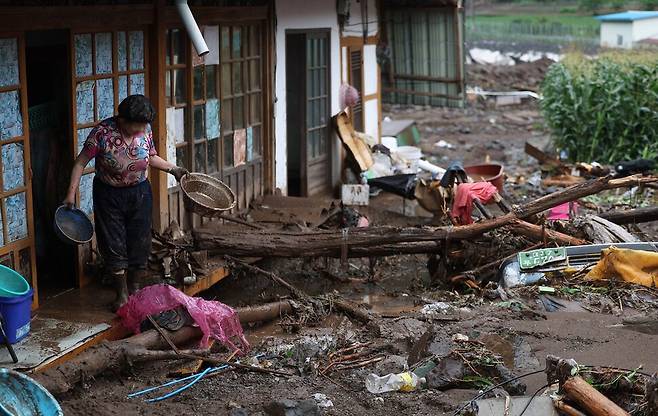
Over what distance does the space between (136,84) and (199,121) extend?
127 cm

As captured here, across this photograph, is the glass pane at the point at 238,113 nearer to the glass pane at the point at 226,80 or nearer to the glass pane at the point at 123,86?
the glass pane at the point at 226,80

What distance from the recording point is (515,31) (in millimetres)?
48062

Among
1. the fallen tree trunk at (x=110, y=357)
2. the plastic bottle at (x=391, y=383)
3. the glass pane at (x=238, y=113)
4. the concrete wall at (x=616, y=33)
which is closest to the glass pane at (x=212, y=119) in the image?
the glass pane at (x=238, y=113)

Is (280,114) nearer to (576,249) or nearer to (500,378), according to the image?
(576,249)

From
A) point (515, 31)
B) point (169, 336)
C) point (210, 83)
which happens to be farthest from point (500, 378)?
point (515, 31)

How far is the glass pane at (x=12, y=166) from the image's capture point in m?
7.02

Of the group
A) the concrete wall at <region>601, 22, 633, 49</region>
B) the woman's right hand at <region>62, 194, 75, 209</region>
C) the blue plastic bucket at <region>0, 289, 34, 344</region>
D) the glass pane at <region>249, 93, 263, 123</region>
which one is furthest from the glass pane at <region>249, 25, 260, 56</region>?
the concrete wall at <region>601, 22, 633, 49</region>

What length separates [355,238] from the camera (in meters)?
9.15

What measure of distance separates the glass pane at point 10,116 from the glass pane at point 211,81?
3.32m

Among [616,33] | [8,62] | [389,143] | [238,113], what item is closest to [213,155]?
[238,113]

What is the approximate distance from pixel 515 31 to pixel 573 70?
99.6 feet

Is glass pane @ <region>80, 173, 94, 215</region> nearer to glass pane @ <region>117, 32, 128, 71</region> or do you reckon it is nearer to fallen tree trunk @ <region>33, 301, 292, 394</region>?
glass pane @ <region>117, 32, 128, 71</region>

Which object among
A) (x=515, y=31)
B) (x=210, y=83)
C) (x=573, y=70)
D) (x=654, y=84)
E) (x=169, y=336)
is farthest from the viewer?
(x=515, y=31)

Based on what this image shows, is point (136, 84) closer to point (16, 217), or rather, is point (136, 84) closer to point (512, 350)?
point (16, 217)
